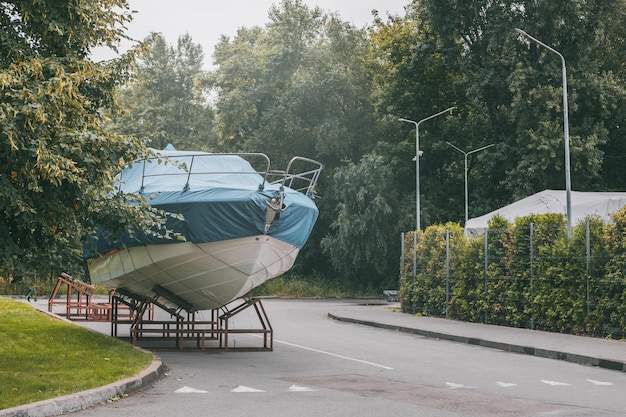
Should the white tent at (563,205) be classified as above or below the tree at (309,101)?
below

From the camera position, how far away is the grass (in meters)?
10.4

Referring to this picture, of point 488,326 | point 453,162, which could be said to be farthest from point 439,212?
point 488,326

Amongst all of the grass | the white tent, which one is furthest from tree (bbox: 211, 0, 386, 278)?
the grass

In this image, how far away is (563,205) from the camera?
3253cm

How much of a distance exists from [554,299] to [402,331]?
402 centimetres

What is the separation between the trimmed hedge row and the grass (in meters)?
10.7

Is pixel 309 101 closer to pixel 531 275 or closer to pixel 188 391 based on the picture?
pixel 531 275

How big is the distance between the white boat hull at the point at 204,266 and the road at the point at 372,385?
129 centimetres

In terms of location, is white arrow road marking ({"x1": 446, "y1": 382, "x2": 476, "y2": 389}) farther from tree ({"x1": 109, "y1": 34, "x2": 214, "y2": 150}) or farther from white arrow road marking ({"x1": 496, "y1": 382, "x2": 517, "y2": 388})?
tree ({"x1": 109, "y1": 34, "x2": 214, "y2": 150})

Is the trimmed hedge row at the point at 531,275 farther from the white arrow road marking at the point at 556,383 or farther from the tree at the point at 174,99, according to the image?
the tree at the point at 174,99

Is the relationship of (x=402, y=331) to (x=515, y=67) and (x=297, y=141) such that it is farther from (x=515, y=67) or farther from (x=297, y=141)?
(x=297, y=141)

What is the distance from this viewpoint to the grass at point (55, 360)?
408 inches

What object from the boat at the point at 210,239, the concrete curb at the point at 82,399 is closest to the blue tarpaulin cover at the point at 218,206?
the boat at the point at 210,239

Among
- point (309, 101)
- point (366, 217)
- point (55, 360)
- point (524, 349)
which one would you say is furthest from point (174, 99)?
point (55, 360)
